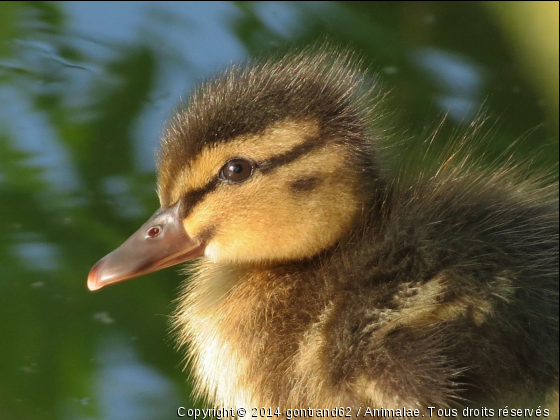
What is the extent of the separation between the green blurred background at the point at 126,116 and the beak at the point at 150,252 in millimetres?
256

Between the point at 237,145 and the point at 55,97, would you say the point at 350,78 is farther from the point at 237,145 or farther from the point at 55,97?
the point at 55,97

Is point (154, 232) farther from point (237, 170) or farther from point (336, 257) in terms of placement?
point (336, 257)

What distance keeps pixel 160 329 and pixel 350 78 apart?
705 millimetres

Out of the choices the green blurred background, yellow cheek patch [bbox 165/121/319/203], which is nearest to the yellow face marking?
yellow cheek patch [bbox 165/121/319/203]

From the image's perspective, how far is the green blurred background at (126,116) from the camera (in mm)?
2217

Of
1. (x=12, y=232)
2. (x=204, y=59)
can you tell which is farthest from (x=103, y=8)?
(x=12, y=232)

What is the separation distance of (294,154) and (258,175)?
0.28 ft

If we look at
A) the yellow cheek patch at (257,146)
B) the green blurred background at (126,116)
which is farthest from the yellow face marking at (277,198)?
the green blurred background at (126,116)

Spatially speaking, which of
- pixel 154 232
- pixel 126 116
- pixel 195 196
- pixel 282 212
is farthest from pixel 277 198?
pixel 126 116

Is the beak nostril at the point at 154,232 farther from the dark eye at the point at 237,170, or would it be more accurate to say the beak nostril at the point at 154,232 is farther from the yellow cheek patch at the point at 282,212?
the dark eye at the point at 237,170

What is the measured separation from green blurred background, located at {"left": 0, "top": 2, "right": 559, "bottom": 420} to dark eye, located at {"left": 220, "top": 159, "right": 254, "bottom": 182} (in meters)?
0.48

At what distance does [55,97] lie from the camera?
2988 millimetres

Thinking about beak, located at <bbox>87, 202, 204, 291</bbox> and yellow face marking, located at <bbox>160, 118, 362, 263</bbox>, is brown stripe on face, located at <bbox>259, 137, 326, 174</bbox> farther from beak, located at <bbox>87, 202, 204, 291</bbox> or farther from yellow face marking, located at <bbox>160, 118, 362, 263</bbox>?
beak, located at <bbox>87, 202, 204, 291</bbox>

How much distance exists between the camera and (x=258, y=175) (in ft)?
6.59
